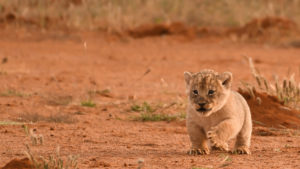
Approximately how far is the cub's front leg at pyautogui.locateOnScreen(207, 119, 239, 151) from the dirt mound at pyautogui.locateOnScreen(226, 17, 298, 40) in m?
12.5

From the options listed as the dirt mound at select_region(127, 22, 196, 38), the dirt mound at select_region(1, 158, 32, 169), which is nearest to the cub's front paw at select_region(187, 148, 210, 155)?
the dirt mound at select_region(1, 158, 32, 169)

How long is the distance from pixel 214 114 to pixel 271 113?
2606 mm

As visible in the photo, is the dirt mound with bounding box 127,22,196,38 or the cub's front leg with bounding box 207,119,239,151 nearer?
the cub's front leg with bounding box 207,119,239,151

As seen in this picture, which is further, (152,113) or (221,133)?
(152,113)

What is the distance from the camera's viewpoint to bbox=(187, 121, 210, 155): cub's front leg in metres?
6.05

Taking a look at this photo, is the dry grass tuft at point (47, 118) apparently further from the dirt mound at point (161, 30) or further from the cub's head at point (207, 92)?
the dirt mound at point (161, 30)

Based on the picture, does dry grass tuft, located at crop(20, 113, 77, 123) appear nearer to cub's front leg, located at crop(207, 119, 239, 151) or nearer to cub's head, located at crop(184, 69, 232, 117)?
cub's head, located at crop(184, 69, 232, 117)

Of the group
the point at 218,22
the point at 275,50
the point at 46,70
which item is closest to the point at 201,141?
the point at 46,70

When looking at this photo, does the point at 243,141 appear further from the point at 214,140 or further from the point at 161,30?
the point at 161,30

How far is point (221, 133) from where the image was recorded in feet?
19.1

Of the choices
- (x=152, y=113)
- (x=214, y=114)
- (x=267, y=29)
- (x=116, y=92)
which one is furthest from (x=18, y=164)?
(x=267, y=29)

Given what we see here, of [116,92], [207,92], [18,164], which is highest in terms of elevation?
[116,92]

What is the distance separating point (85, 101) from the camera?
970 cm

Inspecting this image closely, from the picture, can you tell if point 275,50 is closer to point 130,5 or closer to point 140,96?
point 130,5
